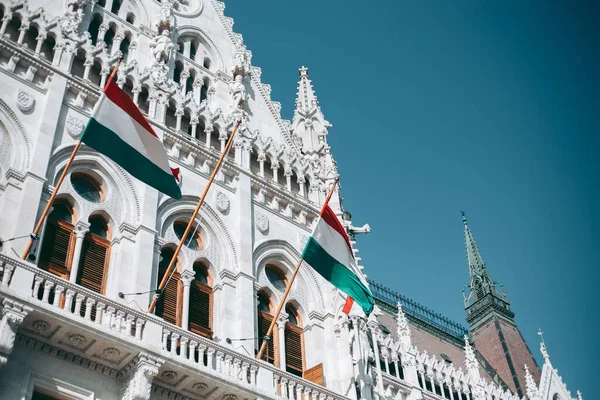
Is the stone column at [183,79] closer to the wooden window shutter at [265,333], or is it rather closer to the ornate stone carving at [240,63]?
the ornate stone carving at [240,63]

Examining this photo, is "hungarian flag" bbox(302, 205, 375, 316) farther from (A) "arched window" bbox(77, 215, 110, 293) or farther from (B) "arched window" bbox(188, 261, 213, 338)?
(A) "arched window" bbox(77, 215, 110, 293)

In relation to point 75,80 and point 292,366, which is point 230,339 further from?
point 75,80

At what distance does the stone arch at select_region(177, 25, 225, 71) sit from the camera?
1259 inches

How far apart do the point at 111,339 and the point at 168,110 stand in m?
10.6

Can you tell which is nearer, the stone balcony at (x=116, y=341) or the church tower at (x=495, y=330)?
the stone balcony at (x=116, y=341)

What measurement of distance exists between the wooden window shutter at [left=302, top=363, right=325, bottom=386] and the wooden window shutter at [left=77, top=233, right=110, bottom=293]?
6.98 meters

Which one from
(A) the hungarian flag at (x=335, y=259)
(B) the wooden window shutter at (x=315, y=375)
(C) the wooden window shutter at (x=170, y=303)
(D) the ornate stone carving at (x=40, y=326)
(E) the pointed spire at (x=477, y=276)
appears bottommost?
(D) the ornate stone carving at (x=40, y=326)

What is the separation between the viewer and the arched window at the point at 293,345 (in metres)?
25.9

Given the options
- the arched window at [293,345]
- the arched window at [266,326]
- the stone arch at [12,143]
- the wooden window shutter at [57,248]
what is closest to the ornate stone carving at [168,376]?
the wooden window shutter at [57,248]

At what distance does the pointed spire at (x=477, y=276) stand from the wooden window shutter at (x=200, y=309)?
29.2 metres

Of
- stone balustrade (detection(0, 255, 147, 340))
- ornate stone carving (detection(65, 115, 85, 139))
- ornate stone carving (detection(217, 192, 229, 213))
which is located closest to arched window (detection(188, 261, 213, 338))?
ornate stone carving (detection(217, 192, 229, 213))

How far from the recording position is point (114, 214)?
23.8m

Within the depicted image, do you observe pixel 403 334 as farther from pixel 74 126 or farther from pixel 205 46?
pixel 74 126

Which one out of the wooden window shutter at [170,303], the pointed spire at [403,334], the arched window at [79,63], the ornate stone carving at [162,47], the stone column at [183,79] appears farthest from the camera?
the pointed spire at [403,334]
